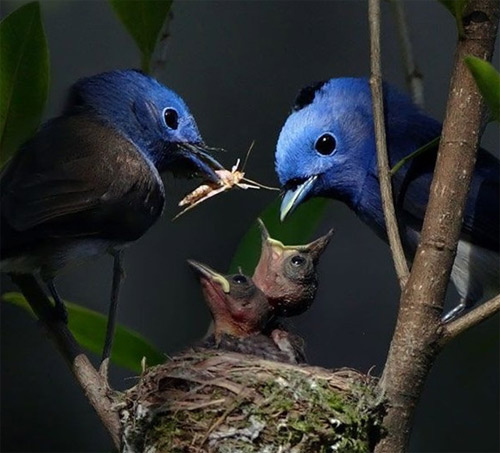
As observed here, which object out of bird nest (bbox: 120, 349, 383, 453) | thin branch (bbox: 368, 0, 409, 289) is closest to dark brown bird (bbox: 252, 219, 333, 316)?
bird nest (bbox: 120, 349, 383, 453)

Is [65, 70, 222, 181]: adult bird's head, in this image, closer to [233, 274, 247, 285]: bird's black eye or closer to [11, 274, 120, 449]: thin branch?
[233, 274, 247, 285]: bird's black eye

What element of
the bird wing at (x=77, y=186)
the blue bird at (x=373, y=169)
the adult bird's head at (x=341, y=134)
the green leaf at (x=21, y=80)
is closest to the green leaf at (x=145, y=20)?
the green leaf at (x=21, y=80)

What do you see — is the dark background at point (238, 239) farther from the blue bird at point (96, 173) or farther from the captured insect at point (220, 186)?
the captured insect at point (220, 186)

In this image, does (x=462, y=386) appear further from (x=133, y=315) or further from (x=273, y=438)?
(x=273, y=438)

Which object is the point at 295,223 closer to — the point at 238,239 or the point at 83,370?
the point at 83,370

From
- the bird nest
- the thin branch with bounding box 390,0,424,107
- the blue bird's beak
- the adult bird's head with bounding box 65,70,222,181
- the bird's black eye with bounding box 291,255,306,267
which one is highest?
the thin branch with bounding box 390,0,424,107

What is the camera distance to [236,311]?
11.1 ft

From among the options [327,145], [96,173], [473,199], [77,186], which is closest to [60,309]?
[77,186]

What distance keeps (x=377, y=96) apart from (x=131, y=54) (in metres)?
3.25

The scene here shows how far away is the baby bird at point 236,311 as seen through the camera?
3.35 m

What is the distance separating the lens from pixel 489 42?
2.54m

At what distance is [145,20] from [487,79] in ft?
2.94

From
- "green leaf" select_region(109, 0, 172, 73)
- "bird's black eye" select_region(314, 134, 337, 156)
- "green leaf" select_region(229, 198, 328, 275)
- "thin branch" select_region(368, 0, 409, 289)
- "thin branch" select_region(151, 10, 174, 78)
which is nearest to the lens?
"thin branch" select_region(368, 0, 409, 289)

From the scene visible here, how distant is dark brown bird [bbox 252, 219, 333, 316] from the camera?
11.6 feet
